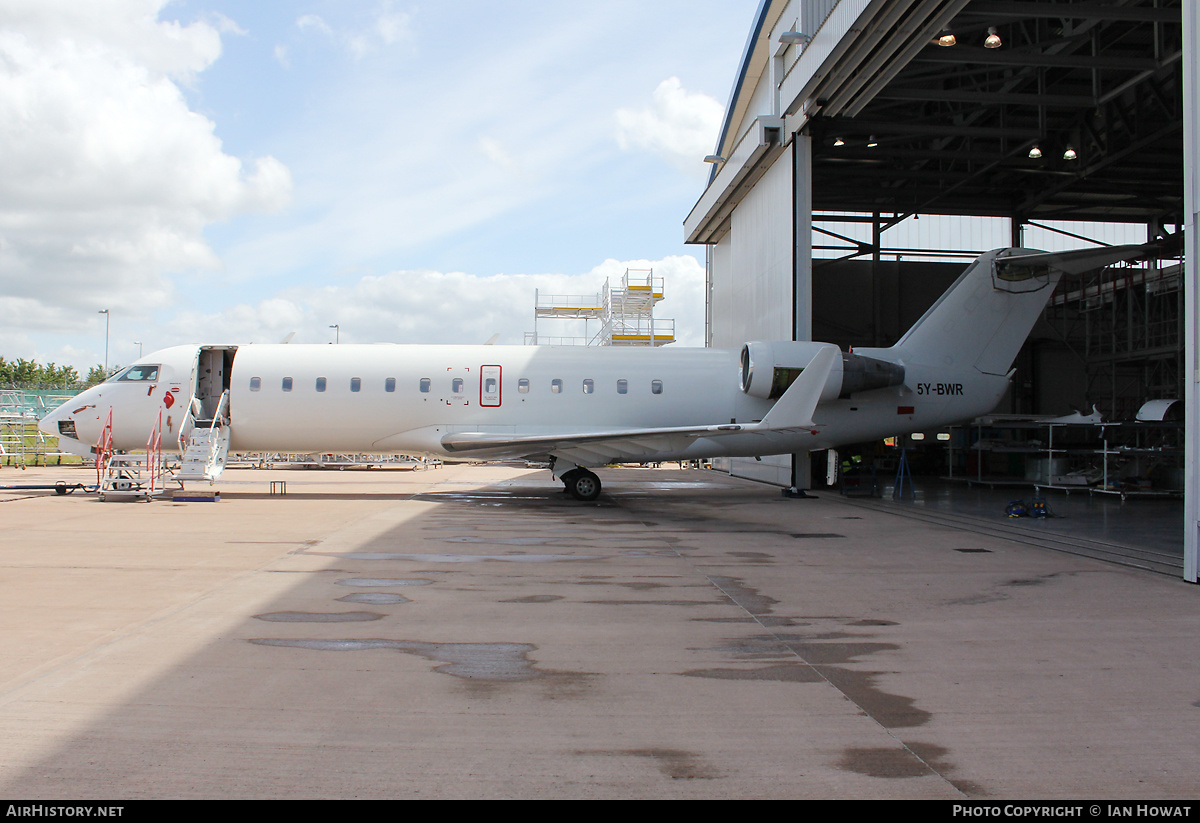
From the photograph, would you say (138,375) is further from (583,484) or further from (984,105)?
(984,105)

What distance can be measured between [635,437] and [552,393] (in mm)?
2785

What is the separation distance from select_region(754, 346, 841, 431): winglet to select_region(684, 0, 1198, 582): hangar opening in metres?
5.73

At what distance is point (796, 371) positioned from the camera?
56.9ft

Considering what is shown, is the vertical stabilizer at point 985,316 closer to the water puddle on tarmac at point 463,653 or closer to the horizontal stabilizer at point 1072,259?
the horizontal stabilizer at point 1072,259

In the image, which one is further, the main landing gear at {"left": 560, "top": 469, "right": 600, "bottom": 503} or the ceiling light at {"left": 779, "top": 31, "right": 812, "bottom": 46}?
the ceiling light at {"left": 779, "top": 31, "right": 812, "bottom": 46}

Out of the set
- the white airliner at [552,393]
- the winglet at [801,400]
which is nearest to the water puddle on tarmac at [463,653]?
the winglet at [801,400]

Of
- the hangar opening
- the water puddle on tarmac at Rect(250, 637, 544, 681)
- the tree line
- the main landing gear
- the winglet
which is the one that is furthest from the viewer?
the tree line

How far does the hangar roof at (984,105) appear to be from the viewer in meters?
14.7

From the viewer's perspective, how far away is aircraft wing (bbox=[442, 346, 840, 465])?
13.6 m

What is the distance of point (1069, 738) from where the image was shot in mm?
4109

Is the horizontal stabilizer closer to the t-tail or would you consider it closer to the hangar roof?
the t-tail

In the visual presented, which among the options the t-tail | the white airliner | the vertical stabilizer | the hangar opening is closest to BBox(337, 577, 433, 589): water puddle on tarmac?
Result: the white airliner

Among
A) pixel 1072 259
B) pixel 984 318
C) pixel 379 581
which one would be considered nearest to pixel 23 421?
pixel 379 581
